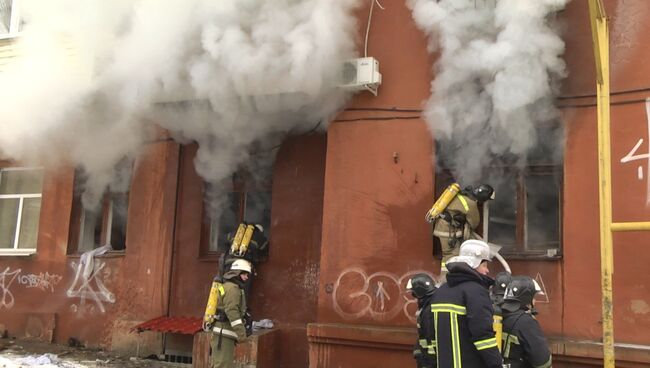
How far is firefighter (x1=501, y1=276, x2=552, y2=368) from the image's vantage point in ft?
13.5

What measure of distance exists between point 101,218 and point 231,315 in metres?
3.78

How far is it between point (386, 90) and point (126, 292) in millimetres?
4488

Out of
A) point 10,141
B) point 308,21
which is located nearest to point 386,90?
point 308,21

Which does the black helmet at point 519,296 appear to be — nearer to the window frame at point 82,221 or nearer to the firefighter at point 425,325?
the firefighter at point 425,325

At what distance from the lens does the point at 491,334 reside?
12.6 feet

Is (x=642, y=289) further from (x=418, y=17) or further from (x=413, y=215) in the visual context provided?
(x=418, y=17)

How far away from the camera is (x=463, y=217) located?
237 inches

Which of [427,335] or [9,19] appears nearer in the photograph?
[427,335]

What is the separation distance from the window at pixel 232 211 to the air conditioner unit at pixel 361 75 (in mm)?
2014

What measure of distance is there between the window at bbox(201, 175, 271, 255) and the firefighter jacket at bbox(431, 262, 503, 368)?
13.9ft

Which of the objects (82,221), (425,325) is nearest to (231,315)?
(425,325)

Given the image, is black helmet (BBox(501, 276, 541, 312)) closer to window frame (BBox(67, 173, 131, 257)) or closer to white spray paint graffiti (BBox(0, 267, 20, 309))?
window frame (BBox(67, 173, 131, 257))

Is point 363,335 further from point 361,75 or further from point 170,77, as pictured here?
point 170,77

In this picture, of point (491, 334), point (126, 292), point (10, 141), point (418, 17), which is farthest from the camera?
point (10, 141)
